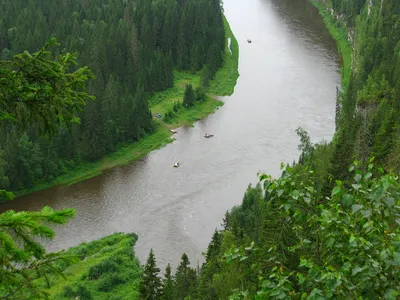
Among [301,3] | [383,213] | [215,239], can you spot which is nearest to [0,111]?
[383,213]

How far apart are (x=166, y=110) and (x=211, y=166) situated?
21.1 meters

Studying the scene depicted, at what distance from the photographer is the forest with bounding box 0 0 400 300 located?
750 centimetres

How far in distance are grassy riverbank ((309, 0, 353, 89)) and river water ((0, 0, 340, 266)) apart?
192 cm

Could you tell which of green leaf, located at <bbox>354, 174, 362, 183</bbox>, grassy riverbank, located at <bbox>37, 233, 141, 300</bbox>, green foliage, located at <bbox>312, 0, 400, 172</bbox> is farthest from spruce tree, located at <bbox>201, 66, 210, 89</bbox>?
green leaf, located at <bbox>354, 174, 362, 183</bbox>

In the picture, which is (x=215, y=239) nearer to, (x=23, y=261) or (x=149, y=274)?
(x=149, y=274)

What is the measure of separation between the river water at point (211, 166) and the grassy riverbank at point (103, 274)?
220cm

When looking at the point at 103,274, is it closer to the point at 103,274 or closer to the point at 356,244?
the point at 103,274

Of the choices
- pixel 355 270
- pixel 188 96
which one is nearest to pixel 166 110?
pixel 188 96

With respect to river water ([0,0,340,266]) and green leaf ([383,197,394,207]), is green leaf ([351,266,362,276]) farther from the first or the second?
river water ([0,0,340,266])

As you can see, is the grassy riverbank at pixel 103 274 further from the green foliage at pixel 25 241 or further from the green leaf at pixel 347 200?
the green leaf at pixel 347 200

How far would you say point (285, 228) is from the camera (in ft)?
87.9

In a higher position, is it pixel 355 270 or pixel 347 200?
pixel 347 200

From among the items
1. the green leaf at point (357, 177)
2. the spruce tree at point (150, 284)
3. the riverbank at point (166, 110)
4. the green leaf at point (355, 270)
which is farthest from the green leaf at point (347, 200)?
the riverbank at point (166, 110)

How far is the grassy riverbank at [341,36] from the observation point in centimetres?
10118
